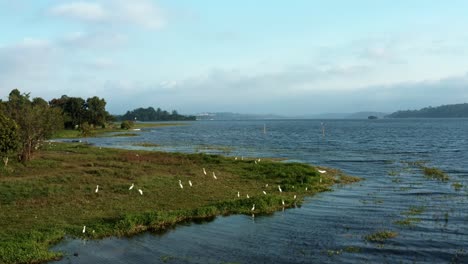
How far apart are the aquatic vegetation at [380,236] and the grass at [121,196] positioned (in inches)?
286

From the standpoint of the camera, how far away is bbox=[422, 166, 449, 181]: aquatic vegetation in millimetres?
42112

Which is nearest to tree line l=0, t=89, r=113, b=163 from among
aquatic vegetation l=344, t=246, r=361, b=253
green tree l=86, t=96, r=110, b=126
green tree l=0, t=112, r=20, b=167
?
green tree l=0, t=112, r=20, b=167

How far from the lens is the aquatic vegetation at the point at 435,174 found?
42112 mm

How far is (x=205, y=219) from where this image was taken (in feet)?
84.6

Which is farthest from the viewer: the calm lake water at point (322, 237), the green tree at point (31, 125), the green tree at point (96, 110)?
the green tree at point (96, 110)

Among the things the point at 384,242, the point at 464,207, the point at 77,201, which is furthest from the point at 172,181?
the point at 464,207

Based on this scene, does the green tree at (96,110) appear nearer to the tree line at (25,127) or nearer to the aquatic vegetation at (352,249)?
the tree line at (25,127)

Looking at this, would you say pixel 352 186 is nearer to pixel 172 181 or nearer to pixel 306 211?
pixel 306 211

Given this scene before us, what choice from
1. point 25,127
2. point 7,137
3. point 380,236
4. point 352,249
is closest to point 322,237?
point 352,249

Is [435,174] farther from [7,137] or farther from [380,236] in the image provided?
[7,137]

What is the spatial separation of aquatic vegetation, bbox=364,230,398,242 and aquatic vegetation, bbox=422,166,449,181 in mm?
22144

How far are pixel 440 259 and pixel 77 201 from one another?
2176cm

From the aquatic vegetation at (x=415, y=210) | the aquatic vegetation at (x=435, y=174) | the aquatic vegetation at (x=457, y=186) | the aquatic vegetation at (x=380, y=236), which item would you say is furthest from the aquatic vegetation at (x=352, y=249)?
the aquatic vegetation at (x=435, y=174)

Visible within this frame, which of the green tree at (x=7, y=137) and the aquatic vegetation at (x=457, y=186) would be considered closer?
the aquatic vegetation at (x=457, y=186)
